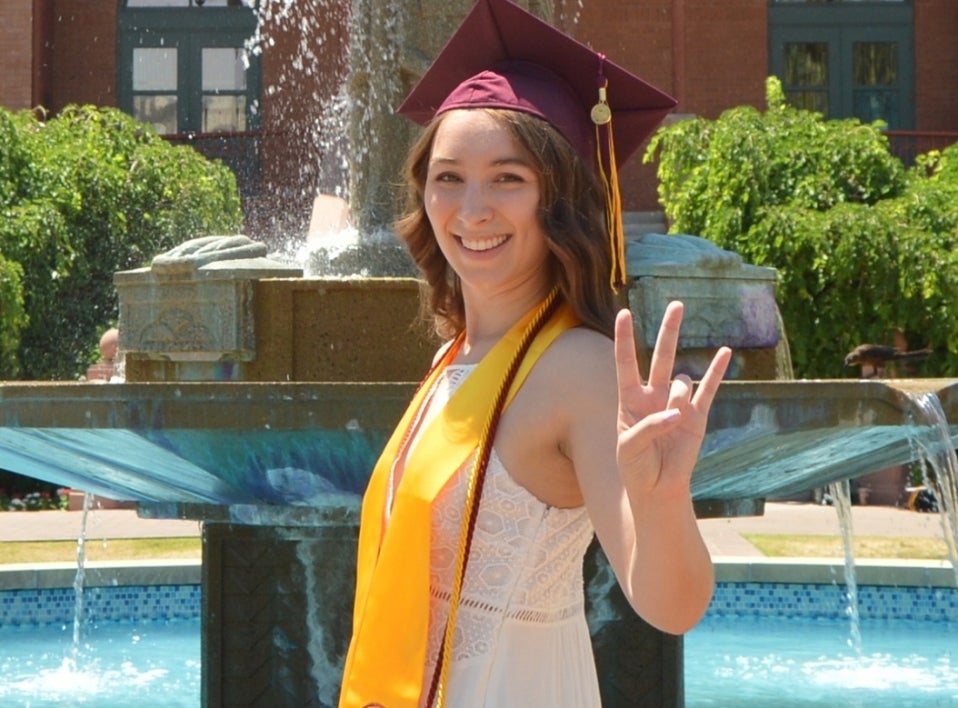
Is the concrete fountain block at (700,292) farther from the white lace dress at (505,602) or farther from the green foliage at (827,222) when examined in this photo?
the green foliage at (827,222)

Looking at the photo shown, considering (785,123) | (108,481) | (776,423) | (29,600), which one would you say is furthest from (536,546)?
(785,123)

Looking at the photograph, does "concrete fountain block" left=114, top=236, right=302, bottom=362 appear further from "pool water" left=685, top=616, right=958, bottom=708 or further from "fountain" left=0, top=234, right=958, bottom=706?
"pool water" left=685, top=616, right=958, bottom=708

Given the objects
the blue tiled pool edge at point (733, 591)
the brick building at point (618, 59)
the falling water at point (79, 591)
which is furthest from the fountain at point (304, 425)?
the brick building at point (618, 59)

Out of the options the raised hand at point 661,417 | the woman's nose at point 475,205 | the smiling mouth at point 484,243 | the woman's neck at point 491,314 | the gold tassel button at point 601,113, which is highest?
the gold tassel button at point 601,113

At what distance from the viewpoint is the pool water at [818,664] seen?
683 centimetres

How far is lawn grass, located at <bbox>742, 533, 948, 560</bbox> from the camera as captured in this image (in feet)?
30.9

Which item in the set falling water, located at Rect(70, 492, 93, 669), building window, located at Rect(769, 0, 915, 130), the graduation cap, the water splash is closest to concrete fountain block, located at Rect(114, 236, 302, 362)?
falling water, located at Rect(70, 492, 93, 669)

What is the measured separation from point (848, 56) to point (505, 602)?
1987 centimetres

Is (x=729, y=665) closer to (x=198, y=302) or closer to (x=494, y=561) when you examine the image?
(x=198, y=302)

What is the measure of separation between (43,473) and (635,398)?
134 inches

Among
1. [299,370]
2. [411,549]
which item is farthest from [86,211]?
[411,549]

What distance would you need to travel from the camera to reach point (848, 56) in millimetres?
21125

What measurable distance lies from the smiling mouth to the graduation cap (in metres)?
0.14

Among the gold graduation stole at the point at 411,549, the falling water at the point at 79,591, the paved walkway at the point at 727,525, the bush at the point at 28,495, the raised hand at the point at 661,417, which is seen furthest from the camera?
the bush at the point at 28,495
